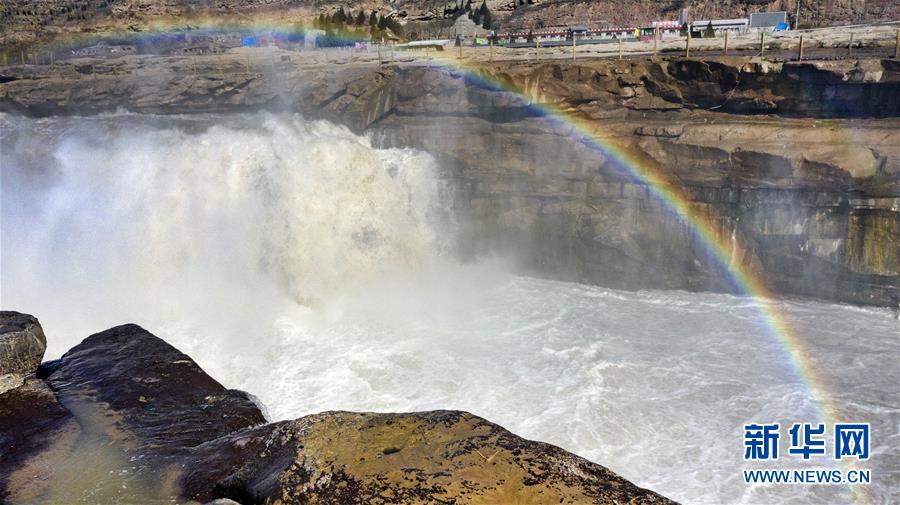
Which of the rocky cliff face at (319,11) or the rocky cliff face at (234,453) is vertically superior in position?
the rocky cliff face at (319,11)

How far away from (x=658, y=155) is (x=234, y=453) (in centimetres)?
1551

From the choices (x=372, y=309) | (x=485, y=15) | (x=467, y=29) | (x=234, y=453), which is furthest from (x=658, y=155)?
(x=485, y=15)

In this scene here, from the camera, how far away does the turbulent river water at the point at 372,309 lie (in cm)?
1190

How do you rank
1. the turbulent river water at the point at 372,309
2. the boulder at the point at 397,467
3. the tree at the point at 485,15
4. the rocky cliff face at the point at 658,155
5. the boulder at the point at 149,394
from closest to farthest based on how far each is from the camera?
1. the boulder at the point at 397,467
2. the boulder at the point at 149,394
3. the turbulent river water at the point at 372,309
4. the rocky cliff face at the point at 658,155
5. the tree at the point at 485,15

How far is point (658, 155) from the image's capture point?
18250 millimetres

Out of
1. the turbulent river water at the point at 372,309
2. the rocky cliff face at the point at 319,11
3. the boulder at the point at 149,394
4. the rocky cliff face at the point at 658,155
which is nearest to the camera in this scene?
the boulder at the point at 149,394

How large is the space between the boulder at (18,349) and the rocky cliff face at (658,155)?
561 inches

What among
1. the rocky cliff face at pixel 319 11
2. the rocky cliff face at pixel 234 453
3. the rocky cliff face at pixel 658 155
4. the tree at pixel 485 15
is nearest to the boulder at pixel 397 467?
the rocky cliff face at pixel 234 453

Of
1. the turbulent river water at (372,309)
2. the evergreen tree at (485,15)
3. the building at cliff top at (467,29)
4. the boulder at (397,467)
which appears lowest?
the turbulent river water at (372,309)

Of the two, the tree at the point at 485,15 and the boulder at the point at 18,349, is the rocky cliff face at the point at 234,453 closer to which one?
the boulder at the point at 18,349

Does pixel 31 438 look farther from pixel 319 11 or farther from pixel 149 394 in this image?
pixel 319 11

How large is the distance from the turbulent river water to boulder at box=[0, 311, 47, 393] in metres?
5.53

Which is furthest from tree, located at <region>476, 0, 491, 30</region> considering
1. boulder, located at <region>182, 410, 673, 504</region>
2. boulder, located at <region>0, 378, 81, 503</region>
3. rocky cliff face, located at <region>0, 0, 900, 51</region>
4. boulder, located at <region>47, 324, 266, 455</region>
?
boulder, located at <region>182, 410, 673, 504</region>

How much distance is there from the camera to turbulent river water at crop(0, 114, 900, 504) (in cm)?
1190
